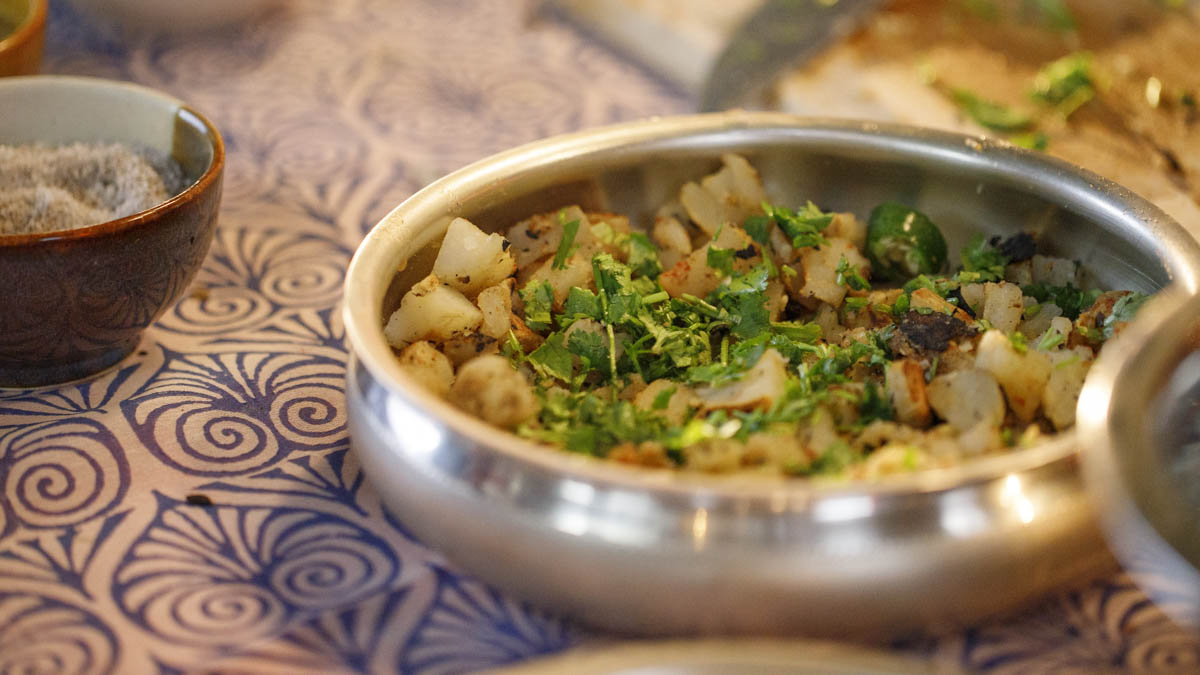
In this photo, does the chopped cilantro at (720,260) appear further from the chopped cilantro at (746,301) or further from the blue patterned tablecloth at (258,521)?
the blue patterned tablecloth at (258,521)

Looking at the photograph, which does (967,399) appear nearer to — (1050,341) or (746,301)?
(1050,341)

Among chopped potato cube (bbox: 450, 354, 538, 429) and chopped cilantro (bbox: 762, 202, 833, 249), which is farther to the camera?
chopped cilantro (bbox: 762, 202, 833, 249)

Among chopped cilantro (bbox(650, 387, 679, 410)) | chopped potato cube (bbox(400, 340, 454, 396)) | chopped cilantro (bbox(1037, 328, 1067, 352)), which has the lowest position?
chopped potato cube (bbox(400, 340, 454, 396))

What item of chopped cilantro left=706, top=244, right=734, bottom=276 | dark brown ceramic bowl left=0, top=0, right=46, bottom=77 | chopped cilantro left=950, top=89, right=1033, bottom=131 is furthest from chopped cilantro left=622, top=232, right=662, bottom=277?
dark brown ceramic bowl left=0, top=0, right=46, bottom=77

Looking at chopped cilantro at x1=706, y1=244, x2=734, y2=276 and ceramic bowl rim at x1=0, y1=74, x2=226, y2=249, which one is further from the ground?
chopped cilantro at x1=706, y1=244, x2=734, y2=276

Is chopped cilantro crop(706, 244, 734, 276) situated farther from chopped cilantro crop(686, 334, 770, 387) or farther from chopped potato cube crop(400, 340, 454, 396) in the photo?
chopped potato cube crop(400, 340, 454, 396)

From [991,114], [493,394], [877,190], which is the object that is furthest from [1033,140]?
[493,394]

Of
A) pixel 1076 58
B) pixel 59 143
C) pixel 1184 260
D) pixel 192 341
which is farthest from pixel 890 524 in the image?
pixel 1076 58

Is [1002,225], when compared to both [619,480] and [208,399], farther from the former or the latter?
[208,399]
